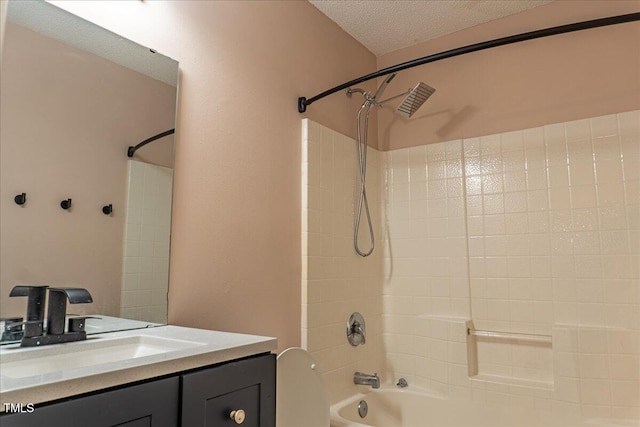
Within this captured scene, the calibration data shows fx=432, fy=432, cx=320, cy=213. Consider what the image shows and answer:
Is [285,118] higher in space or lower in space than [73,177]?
higher

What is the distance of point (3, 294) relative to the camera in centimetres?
111

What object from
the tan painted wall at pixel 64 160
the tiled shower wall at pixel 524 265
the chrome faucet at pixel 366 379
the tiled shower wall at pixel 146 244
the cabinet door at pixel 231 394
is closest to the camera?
the cabinet door at pixel 231 394

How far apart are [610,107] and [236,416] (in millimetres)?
2297

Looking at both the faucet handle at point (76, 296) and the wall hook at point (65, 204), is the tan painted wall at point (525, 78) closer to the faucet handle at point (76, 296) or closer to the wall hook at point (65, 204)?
the wall hook at point (65, 204)

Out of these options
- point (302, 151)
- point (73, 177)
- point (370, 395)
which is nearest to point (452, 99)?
point (302, 151)

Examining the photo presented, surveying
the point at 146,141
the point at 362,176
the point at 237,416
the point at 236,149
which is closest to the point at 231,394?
the point at 237,416

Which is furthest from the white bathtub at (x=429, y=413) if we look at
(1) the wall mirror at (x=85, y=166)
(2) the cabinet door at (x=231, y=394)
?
(1) the wall mirror at (x=85, y=166)

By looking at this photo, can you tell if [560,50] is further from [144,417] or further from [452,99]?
[144,417]

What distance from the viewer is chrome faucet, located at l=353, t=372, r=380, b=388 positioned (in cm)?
233

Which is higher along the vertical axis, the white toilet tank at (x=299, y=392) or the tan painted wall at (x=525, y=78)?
the tan painted wall at (x=525, y=78)

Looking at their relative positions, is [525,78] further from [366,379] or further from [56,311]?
[56,311]

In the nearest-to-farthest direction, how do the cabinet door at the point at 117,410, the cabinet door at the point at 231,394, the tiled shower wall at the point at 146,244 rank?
the cabinet door at the point at 117,410
the cabinet door at the point at 231,394
the tiled shower wall at the point at 146,244

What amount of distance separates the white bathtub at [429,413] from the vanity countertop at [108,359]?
1.14m

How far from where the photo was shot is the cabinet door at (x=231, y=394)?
93 cm
